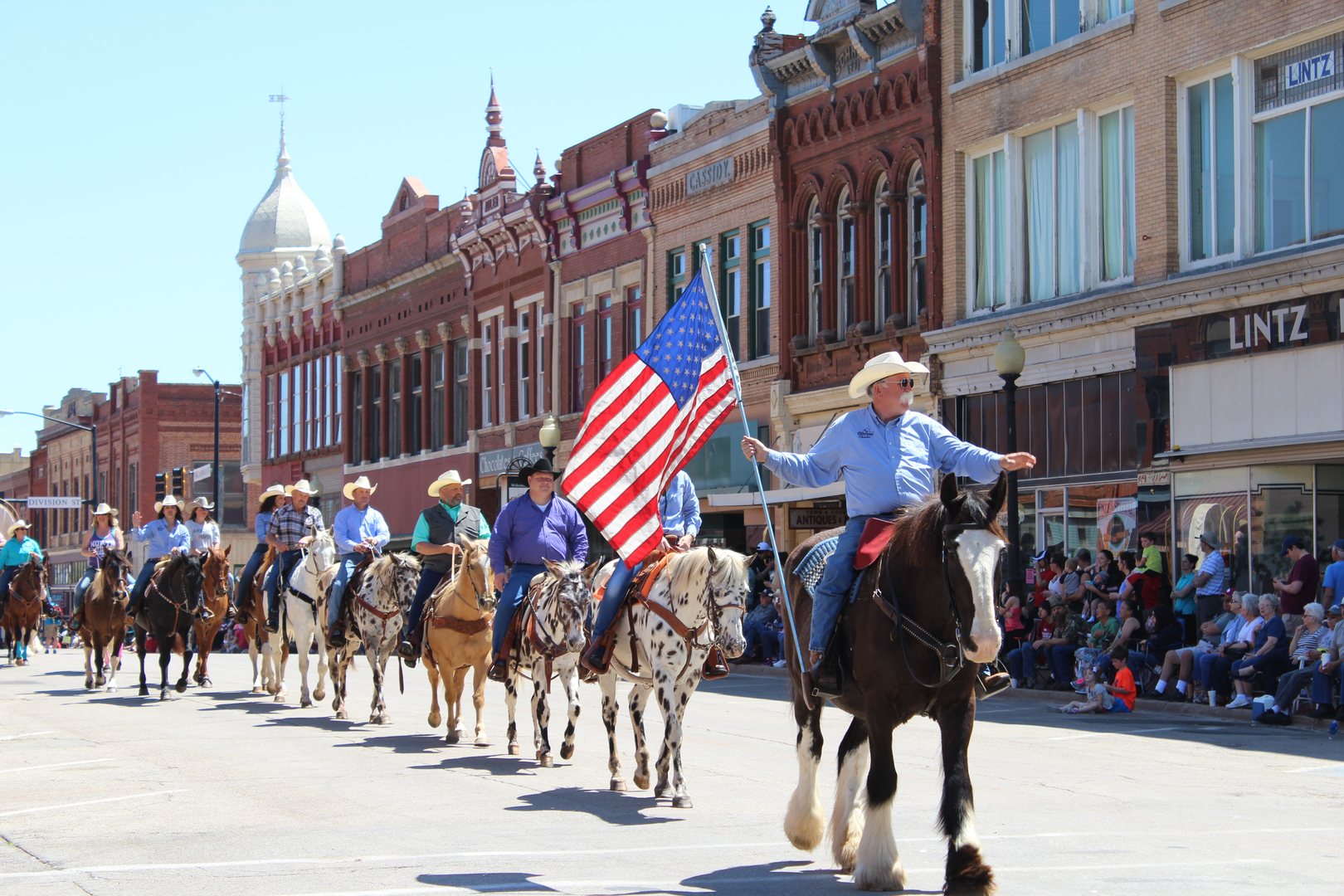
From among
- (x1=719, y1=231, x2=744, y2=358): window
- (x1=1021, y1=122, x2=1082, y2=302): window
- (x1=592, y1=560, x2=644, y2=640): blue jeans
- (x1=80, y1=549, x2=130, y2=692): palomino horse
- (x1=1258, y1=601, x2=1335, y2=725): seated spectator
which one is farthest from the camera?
(x1=719, y1=231, x2=744, y2=358): window

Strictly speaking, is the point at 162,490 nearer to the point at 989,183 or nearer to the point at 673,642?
the point at 989,183

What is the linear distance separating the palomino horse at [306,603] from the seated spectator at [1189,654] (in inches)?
404

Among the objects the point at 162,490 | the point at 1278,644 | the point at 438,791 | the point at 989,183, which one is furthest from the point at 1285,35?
the point at 162,490

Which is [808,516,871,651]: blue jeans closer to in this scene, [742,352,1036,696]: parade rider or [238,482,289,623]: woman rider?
[742,352,1036,696]: parade rider

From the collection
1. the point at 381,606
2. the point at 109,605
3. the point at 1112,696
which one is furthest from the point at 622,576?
the point at 109,605

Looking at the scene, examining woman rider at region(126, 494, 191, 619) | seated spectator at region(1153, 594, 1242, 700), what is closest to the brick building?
seated spectator at region(1153, 594, 1242, 700)

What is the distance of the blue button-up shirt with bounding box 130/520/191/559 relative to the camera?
22.5m

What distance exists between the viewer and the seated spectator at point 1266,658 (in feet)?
60.6

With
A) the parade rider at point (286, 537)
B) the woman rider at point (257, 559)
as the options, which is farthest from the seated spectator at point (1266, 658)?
the woman rider at point (257, 559)

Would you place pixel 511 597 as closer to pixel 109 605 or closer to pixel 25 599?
pixel 109 605

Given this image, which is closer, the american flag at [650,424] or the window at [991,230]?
the american flag at [650,424]

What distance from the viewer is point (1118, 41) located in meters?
25.9

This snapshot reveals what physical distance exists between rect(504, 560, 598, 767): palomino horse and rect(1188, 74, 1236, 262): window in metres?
13.9

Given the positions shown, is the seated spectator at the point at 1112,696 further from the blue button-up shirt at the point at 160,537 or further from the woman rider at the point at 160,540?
the blue button-up shirt at the point at 160,537
